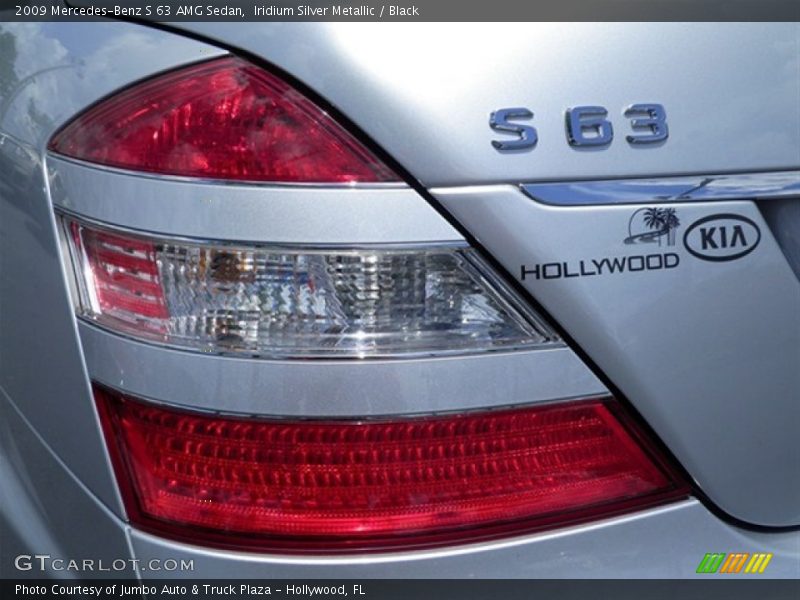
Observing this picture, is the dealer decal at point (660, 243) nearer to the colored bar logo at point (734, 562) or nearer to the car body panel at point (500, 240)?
the car body panel at point (500, 240)

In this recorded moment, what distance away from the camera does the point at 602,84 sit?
1.43 metres

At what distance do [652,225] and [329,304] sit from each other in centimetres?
47

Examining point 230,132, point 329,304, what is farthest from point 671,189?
point 230,132

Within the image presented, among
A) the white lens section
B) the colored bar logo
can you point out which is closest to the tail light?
the white lens section

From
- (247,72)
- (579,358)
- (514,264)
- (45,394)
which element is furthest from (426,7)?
(45,394)

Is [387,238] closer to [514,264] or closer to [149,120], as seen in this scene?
[514,264]

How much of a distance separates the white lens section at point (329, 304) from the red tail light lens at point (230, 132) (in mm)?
113

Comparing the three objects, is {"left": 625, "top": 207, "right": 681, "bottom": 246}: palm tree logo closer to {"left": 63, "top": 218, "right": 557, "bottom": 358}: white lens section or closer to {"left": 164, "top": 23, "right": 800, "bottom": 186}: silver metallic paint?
{"left": 164, "top": 23, "right": 800, "bottom": 186}: silver metallic paint

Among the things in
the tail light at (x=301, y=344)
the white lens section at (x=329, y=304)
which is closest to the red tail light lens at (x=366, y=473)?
the tail light at (x=301, y=344)

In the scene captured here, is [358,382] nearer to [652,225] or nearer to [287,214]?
[287,214]

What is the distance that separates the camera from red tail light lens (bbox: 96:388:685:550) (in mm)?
1467

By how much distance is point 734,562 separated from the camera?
1.58m

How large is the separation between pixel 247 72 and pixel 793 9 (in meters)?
0.83

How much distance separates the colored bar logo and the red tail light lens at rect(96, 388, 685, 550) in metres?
0.16
